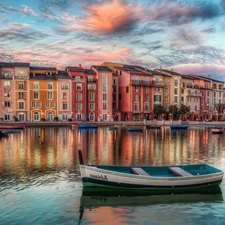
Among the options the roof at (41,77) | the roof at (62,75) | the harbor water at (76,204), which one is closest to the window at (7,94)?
the roof at (41,77)

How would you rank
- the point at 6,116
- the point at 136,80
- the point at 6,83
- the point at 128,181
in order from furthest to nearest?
the point at 136,80, the point at 6,83, the point at 6,116, the point at 128,181

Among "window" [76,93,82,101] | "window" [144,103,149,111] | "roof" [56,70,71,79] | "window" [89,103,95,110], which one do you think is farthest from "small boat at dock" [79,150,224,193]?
"window" [144,103,149,111]

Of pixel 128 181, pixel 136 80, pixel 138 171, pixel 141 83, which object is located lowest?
pixel 128 181

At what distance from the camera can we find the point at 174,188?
715 inches

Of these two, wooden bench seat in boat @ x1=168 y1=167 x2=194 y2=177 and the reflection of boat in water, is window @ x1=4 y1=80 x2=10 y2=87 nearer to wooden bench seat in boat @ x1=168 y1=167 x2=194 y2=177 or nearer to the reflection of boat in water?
the reflection of boat in water

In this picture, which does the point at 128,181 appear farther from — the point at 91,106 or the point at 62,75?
the point at 62,75

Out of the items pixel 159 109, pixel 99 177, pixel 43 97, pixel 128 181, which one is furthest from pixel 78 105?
pixel 128 181

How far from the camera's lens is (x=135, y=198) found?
17344 millimetres

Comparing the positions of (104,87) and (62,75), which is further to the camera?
(104,87)

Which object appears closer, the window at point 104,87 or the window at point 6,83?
the window at point 6,83

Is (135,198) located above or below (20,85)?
below

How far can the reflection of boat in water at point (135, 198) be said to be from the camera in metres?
16.7

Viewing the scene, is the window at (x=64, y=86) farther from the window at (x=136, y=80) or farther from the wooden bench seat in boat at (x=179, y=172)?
the wooden bench seat in boat at (x=179, y=172)

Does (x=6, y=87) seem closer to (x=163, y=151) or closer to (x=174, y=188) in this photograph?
(x=163, y=151)
